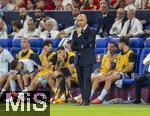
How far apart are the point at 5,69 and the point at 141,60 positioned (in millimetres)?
4233

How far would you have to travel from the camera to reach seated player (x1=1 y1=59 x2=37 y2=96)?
21031mm

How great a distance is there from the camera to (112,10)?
2191 centimetres

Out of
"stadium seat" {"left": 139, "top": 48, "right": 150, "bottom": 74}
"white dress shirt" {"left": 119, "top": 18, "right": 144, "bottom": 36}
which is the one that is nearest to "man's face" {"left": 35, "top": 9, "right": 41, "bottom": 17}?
"white dress shirt" {"left": 119, "top": 18, "right": 144, "bottom": 36}

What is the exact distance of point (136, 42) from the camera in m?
20.1

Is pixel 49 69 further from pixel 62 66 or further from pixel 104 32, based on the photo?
pixel 104 32

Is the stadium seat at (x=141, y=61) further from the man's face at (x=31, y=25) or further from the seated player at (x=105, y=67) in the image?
the man's face at (x=31, y=25)

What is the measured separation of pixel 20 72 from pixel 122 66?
322 cm

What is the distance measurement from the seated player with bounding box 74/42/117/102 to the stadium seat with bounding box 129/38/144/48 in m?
0.50

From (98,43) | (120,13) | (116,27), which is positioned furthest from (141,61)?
(120,13)

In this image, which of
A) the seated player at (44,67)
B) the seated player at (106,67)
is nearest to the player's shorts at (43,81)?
the seated player at (44,67)

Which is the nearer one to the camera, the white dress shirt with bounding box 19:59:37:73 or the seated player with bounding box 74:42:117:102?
the seated player with bounding box 74:42:117:102

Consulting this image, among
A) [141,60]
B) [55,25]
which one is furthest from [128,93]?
[55,25]

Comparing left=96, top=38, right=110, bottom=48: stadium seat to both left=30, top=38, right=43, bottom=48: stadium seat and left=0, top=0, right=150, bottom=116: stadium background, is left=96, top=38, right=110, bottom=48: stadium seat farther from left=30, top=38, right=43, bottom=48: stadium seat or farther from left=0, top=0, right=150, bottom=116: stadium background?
left=30, top=38, right=43, bottom=48: stadium seat

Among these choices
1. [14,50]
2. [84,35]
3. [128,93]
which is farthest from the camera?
[14,50]
